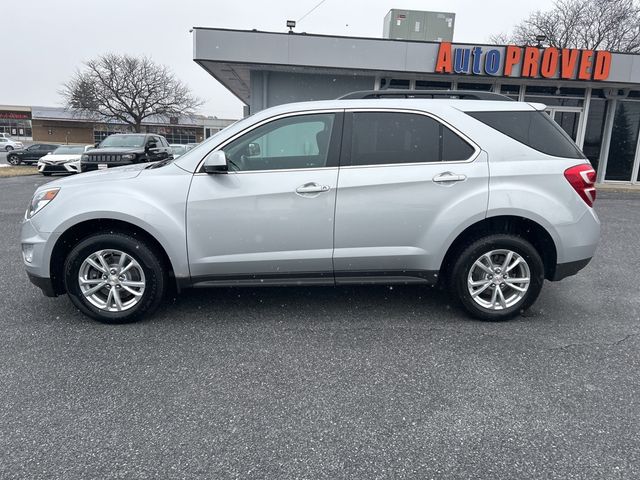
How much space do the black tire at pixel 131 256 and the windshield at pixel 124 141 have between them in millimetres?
10928

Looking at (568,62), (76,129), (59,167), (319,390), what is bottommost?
(319,390)

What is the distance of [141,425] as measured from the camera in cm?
245

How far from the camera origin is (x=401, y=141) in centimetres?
375

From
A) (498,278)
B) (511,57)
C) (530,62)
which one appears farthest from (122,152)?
(530,62)

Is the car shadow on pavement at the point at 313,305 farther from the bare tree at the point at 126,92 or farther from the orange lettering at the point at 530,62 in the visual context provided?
the bare tree at the point at 126,92

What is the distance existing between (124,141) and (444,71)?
990 cm

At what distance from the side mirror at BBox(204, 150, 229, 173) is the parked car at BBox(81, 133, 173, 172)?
9464 mm

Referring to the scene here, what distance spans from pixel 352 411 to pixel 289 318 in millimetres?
1435

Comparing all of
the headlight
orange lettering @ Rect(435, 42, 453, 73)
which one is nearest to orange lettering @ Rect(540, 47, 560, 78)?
orange lettering @ Rect(435, 42, 453, 73)

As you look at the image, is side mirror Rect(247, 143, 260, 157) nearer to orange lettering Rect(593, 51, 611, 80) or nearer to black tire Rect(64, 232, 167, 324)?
black tire Rect(64, 232, 167, 324)

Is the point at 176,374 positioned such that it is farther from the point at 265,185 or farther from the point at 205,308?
the point at 265,185

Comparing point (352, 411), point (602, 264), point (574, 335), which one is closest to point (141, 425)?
point (352, 411)

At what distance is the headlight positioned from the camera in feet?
12.0

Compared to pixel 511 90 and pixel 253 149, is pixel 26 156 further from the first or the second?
pixel 253 149
